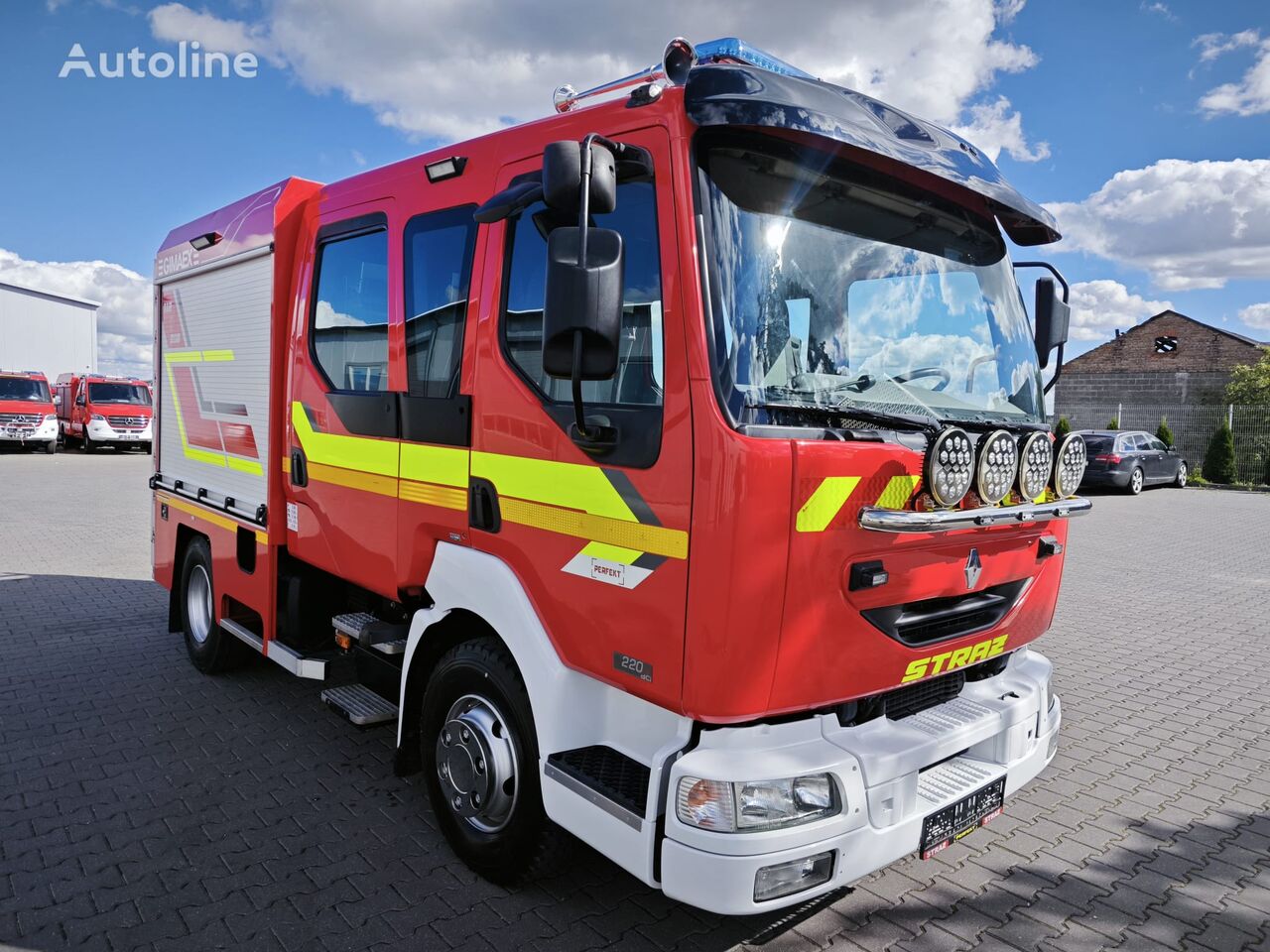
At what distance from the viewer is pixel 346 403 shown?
3.98 meters

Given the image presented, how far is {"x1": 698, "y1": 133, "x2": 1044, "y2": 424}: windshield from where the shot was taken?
249 cm

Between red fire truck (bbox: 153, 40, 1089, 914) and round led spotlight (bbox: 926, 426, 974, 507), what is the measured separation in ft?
0.05

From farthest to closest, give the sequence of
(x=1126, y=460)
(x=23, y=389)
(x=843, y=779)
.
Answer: (x=23, y=389) < (x=1126, y=460) < (x=843, y=779)

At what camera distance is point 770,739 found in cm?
253

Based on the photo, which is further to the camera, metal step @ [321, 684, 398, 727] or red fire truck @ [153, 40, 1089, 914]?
metal step @ [321, 684, 398, 727]

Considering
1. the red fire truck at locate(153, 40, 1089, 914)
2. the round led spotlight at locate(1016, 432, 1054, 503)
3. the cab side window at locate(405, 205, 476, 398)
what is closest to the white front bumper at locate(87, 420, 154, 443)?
the cab side window at locate(405, 205, 476, 398)

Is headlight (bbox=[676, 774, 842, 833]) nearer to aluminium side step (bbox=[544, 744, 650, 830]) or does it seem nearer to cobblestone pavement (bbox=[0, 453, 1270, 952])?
aluminium side step (bbox=[544, 744, 650, 830])

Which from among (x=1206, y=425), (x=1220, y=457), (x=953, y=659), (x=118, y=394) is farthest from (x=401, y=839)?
(x=118, y=394)

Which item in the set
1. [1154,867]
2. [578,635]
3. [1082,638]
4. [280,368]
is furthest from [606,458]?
[1082,638]

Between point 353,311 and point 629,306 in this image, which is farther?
point 353,311

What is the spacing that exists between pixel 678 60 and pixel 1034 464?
183 centimetres

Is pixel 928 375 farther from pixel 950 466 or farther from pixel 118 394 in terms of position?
pixel 118 394

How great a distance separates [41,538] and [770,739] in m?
11.5

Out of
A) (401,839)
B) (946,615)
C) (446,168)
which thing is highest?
(446,168)
